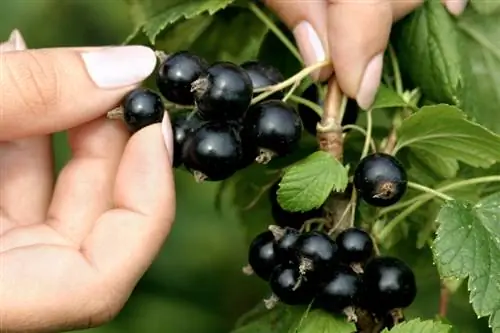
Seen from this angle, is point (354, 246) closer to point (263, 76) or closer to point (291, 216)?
point (291, 216)

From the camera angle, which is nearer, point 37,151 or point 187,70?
point 187,70

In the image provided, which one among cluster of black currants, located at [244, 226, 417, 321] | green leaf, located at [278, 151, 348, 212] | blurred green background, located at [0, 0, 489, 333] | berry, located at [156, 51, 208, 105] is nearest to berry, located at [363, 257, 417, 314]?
cluster of black currants, located at [244, 226, 417, 321]

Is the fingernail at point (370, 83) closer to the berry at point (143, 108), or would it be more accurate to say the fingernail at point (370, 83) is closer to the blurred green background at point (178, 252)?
the berry at point (143, 108)

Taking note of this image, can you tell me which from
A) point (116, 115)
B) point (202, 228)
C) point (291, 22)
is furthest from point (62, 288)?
point (202, 228)

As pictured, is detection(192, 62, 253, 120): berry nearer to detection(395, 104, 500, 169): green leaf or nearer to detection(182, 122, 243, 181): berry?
detection(182, 122, 243, 181): berry

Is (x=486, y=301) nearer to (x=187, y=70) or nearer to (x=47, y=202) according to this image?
(x=187, y=70)

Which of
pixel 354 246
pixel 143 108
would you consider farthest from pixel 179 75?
pixel 354 246
